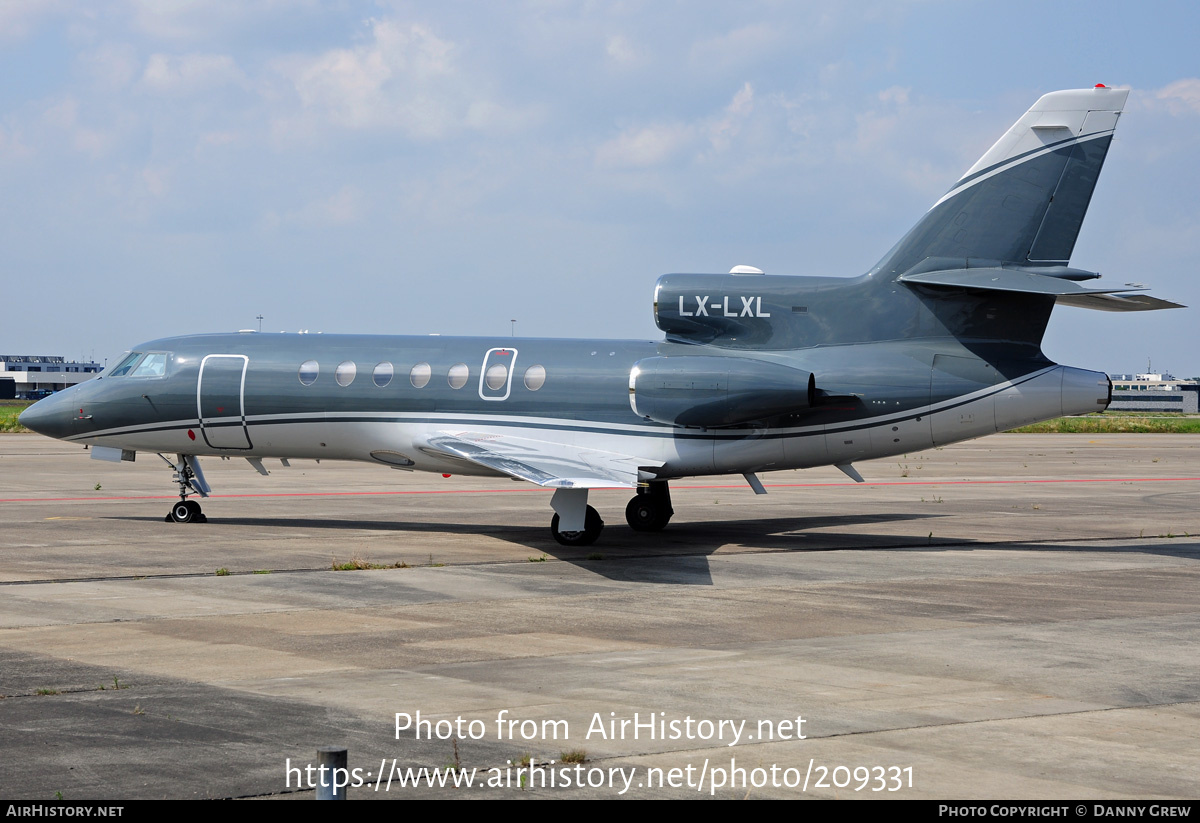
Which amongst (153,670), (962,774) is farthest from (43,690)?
(962,774)

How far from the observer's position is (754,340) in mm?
21188

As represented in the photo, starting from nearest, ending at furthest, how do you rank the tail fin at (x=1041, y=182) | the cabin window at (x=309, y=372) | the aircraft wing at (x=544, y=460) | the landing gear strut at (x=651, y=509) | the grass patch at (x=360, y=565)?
1. the grass patch at (x=360, y=565)
2. the aircraft wing at (x=544, y=460)
3. the tail fin at (x=1041, y=182)
4. the cabin window at (x=309, y=372)
5. the landing gear strut at (x=651, y=509)

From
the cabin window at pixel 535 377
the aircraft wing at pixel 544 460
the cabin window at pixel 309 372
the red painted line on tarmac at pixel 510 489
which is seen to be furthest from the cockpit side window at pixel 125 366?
the cabin window at pixel 535 377

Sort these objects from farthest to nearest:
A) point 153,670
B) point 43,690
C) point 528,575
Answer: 1. point 528,575
2. point 153,670
3. point 43,690

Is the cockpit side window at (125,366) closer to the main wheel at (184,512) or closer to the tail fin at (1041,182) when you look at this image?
the main wheel at (184,512)

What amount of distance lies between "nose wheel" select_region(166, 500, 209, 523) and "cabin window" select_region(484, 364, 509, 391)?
657cm

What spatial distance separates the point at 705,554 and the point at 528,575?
3934mm

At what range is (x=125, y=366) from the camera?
2392 centimetres

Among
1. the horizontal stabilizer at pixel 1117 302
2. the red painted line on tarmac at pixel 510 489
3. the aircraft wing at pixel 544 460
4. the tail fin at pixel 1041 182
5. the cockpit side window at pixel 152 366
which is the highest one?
the tail fin at pixel 1041 182

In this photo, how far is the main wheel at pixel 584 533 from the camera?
20.6 metres

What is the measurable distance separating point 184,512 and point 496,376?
6.92m

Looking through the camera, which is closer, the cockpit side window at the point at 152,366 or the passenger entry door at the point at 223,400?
the passenger entry door at the point at 223,400

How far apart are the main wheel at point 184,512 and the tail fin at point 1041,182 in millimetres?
14926

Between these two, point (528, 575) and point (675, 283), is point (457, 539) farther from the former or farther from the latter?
point (675, 283)
